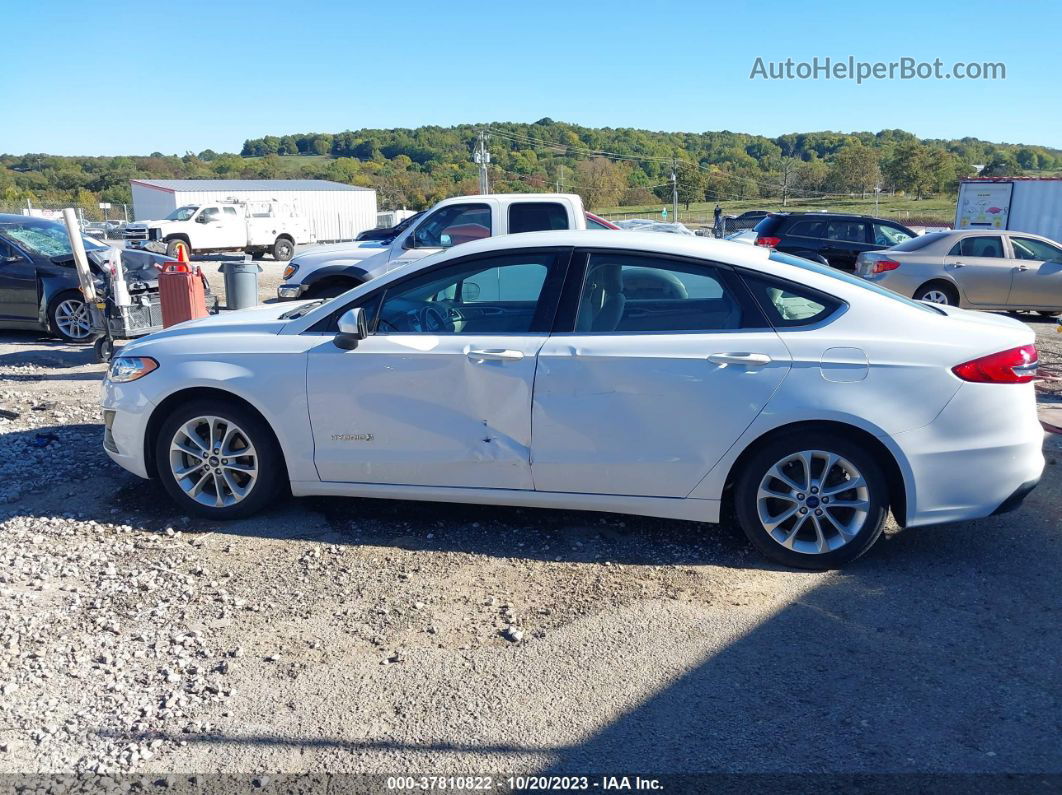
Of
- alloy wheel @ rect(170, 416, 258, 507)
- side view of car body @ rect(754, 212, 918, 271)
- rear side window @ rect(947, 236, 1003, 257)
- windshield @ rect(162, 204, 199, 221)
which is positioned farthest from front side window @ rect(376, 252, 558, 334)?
windshield @ rect(162, 204, 199, 221)

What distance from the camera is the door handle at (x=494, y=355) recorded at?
474 cm

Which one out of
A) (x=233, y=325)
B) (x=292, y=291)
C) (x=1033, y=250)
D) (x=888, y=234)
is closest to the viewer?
(x=233, y=325)

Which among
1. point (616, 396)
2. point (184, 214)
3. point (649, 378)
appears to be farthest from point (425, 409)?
point (184, 214)

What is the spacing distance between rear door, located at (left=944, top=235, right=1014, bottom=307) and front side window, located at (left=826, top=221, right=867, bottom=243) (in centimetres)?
328

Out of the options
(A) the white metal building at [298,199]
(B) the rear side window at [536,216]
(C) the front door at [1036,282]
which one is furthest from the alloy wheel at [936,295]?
(A) the white metal building at [298,199]

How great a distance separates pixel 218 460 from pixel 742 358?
9.56ft

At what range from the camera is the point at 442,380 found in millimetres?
4828

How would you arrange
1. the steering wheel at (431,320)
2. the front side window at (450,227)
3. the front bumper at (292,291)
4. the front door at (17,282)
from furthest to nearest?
the front door at (17,282) → the front side window at (450,227) → the front bumper at (292,291) → the steering wheel at (431,320)

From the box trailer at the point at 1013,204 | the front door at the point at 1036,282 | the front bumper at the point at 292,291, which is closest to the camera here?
the front bumper at the point at 292,291

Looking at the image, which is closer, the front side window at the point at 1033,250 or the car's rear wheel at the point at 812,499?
the car's rear wheel at the point at 812,499

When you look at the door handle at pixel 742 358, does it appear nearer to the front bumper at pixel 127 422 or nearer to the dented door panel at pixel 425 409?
the dented door panel at pixel 425 409

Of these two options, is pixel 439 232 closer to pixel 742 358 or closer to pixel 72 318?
pixel 72 318

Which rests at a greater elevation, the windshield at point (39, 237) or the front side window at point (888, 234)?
the windshield at point (39, 237)

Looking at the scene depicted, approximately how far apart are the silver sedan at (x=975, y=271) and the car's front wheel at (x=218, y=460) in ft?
38.1
